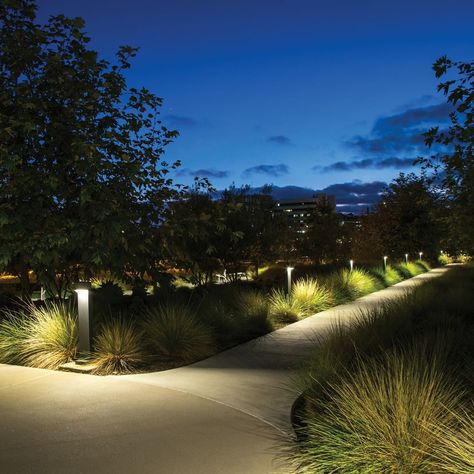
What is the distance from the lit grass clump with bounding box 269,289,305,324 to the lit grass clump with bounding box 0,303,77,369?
492 centimetres

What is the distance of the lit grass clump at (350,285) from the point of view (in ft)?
53.6

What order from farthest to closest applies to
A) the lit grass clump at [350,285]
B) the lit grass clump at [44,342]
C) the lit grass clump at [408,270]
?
the lit grass clump at [408,270] < the lit grass clump at [350,285] < the lit grass clump at [44,342]

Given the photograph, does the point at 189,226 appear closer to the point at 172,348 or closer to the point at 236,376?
the point at 172,348

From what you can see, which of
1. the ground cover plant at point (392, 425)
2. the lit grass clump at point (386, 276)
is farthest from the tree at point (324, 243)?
the ground cover plant at point (392, 425)

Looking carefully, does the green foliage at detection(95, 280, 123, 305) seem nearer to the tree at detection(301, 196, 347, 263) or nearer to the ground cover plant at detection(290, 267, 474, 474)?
the ground cover plant at detection(290, 267, 474, 474)

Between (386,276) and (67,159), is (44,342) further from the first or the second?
(386,276)

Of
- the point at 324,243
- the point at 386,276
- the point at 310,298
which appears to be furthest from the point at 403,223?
the point at 310,298

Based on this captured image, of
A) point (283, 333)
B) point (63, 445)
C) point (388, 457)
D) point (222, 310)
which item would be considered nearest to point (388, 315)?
point (283, 333)

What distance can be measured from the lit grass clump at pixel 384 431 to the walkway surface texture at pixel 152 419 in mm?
398

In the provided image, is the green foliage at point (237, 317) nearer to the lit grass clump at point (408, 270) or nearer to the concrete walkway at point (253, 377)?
the concrete walkway at point (253, 377)

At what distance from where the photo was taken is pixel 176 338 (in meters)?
8.33

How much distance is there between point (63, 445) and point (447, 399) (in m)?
3.26

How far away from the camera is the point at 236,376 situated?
706 cm

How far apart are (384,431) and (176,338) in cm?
479
